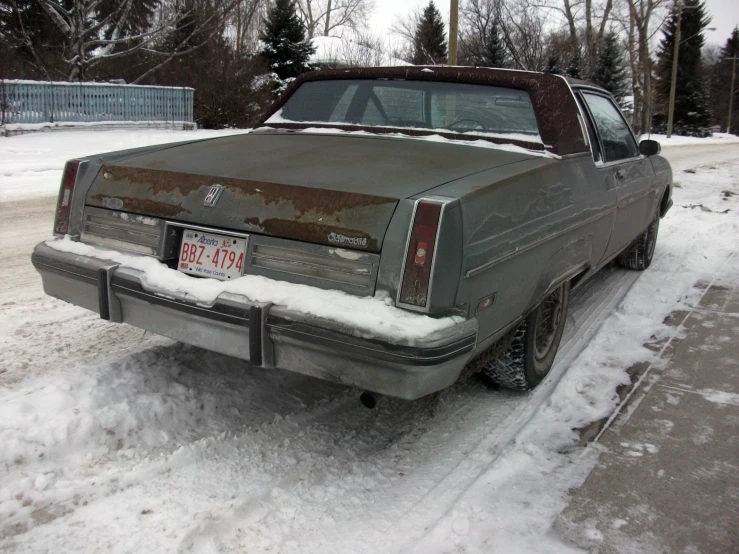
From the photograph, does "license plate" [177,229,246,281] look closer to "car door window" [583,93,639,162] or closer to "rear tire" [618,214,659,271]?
"car door window" [583,93,639,162]

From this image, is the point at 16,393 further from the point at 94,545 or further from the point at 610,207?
the point at 610,207

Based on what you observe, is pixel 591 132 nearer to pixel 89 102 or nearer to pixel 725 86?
pixel 89 102

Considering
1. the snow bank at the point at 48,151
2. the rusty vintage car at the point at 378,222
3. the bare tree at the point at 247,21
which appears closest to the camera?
the rusty vintage car at the point at 378,222

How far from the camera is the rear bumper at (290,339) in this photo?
2.30m

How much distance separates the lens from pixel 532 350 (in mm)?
3332

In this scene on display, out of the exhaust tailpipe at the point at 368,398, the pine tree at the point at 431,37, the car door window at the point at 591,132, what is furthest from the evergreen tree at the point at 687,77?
the exhaust tailpipe at the point at 368,398

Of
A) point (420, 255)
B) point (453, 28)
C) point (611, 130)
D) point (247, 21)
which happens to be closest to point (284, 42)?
point (247, 21)

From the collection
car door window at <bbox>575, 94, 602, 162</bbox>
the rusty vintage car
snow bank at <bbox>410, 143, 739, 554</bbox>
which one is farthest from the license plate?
car door window at <bbox>575, 94, 602, 162</bbox>

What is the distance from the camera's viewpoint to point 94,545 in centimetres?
212

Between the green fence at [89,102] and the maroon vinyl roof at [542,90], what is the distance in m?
14.9

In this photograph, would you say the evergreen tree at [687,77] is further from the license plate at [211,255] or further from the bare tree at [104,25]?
the license plate at [211,255]

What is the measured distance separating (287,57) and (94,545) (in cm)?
2827

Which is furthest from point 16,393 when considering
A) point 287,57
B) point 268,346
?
point 287,57

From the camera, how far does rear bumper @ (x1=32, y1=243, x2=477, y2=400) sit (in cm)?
230
